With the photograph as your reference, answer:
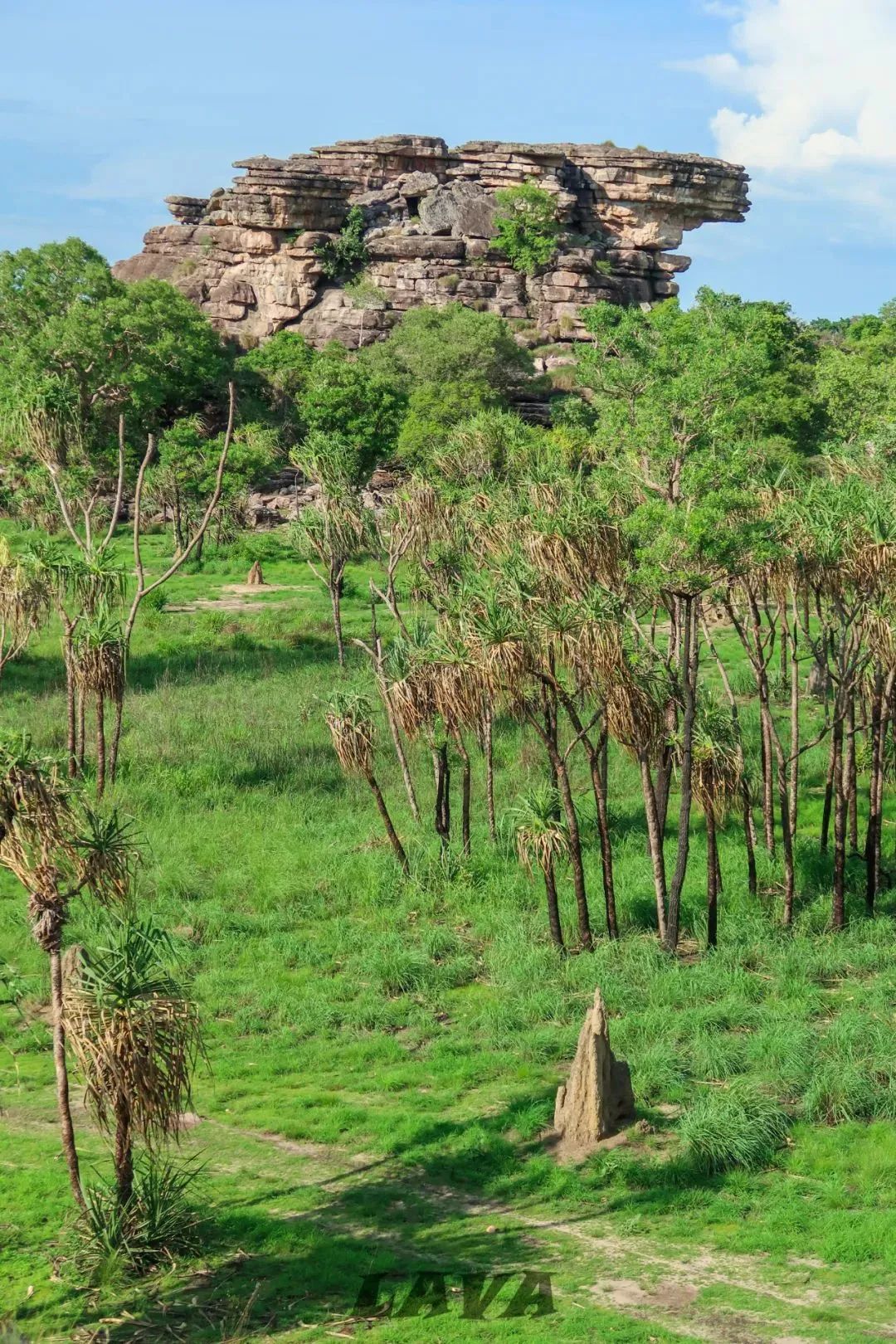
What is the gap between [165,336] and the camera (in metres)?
64.1

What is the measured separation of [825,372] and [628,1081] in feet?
122

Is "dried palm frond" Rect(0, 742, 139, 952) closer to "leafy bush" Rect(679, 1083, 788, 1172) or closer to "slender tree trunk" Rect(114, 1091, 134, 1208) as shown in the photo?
"slender tree trunk" Rect(114, 1091, 134, 1208)

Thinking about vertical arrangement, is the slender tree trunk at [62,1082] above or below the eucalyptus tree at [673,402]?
below

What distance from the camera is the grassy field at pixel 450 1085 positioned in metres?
12.4

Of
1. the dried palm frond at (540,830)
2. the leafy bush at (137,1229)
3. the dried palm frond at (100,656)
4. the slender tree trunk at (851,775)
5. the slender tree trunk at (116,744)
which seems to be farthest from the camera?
the slender tree trunk at (116,744)

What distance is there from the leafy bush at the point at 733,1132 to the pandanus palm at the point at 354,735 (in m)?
9.56

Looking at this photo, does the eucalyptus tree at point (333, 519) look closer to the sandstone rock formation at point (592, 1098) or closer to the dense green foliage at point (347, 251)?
the sandstone rock formation at point (592, 1098)

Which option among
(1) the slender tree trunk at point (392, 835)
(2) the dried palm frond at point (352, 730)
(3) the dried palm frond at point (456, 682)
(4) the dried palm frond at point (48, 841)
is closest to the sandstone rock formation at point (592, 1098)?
(4) the dried palm frond at point (48, 841)

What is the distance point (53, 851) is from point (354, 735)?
1028 centimetres

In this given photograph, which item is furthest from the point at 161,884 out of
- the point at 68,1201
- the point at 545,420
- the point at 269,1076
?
the point at 545,420

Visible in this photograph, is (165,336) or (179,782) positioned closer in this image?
(179,782)

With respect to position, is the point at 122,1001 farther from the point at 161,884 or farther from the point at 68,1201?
the point at 161,884

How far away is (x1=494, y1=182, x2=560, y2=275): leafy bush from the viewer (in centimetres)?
8050

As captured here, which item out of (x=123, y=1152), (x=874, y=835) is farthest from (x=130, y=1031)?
(x=874, y=835)
